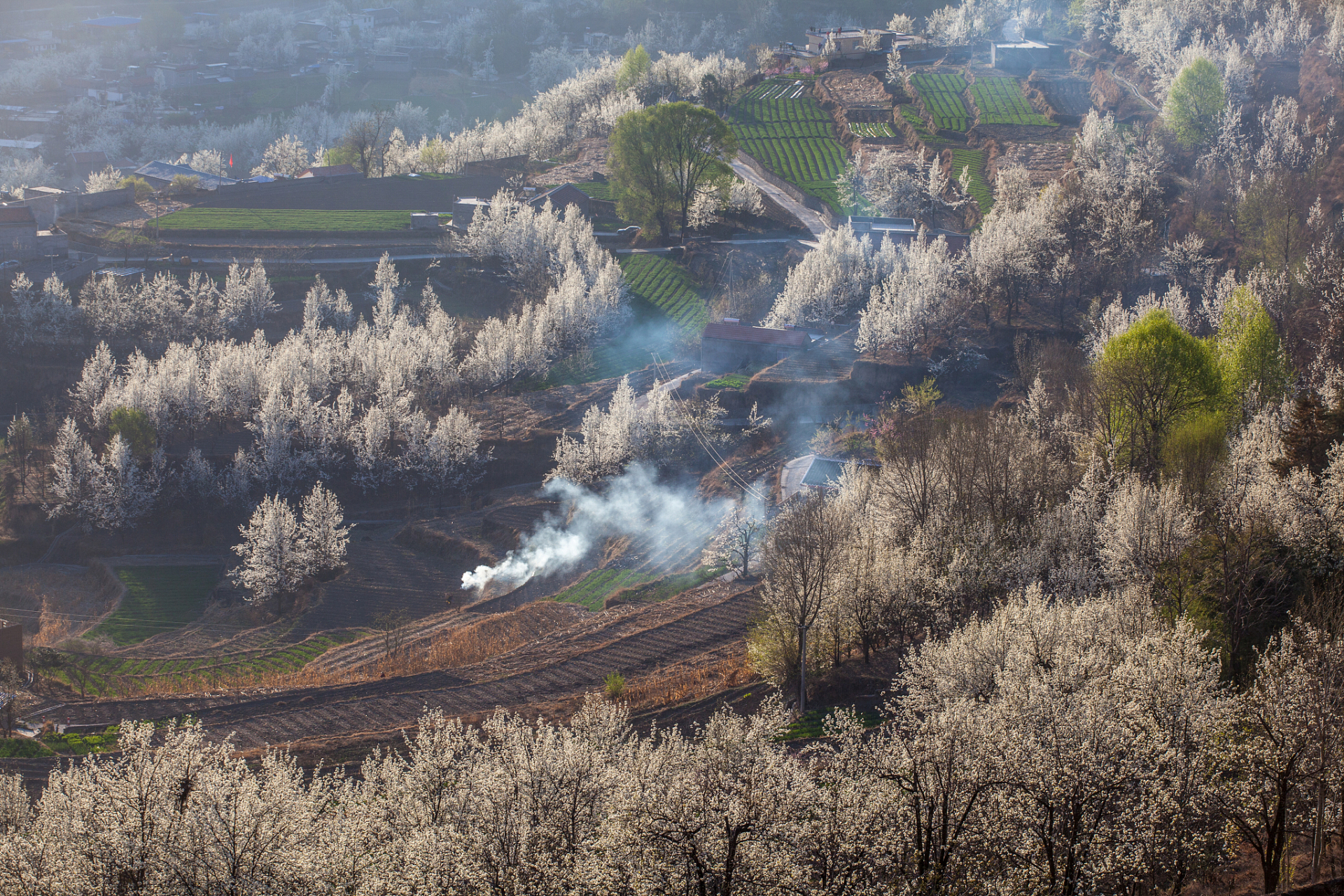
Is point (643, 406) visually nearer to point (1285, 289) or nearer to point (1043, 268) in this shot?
point (1043, 268)

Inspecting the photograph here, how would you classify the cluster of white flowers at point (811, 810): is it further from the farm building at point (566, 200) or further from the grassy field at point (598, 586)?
the farm building at point (566, 200)

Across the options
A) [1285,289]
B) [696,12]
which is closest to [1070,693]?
[1285,289]

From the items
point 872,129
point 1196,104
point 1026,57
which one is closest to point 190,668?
point 872,129

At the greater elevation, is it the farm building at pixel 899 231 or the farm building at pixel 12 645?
the farm building at pixel 899 231

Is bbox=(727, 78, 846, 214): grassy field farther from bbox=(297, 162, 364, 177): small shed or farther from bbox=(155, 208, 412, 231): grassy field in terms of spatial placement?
bbox=(297, 162, 364, 177): small shed

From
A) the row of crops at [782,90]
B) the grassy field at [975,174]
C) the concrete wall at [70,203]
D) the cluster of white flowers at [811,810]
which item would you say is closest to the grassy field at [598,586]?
the cluster of white flowers at [811,810]

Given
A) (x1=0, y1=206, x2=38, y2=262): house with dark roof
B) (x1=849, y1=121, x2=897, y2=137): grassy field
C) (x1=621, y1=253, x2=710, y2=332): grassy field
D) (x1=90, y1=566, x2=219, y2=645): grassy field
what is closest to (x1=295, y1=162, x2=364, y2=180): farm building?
(x1=0, y1=206, x2=38, y2=262): house with dark roof
